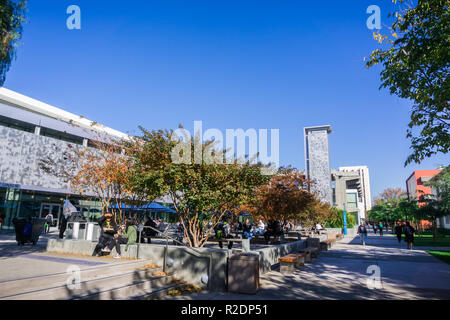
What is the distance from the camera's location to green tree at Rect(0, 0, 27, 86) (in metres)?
7.04

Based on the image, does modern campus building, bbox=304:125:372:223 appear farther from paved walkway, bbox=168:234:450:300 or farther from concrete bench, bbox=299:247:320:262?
paved walkway, bbox=168:234:450:300

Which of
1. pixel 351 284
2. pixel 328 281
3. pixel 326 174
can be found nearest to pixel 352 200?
pixel 326 174

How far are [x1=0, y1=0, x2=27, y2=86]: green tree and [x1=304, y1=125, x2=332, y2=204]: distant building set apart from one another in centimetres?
9336

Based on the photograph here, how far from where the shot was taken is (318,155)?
104 metres

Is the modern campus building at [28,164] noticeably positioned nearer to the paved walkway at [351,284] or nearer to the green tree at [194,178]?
the green tree at [194,178]

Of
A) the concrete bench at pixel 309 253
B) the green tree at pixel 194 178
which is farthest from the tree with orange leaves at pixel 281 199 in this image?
the green tree at pixel 194 178

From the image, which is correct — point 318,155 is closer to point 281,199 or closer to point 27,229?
point 281,199

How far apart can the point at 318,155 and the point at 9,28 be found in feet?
344

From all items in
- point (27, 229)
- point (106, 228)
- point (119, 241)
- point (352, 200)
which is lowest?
point (119, 241)

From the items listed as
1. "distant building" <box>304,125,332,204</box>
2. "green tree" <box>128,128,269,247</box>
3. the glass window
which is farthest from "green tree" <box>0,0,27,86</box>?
the glass window

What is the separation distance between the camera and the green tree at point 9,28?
7039 mm

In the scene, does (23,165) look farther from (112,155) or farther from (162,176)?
(162,176)
